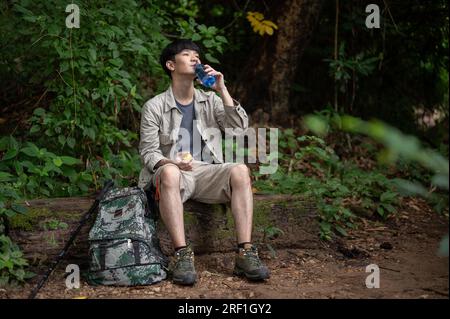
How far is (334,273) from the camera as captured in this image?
185 inches

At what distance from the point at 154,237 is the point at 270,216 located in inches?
41.9

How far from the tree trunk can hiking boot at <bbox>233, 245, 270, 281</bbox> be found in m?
3.42

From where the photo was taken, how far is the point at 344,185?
6.42 meters

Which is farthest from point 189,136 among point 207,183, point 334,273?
point 334,273

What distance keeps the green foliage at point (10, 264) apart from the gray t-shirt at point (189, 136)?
1.39 m

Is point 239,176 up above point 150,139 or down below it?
below

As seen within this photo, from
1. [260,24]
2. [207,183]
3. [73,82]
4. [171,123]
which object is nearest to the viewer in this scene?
[207,183]

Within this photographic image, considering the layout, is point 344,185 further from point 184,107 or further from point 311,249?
point 184,107

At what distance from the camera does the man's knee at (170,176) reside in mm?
4348

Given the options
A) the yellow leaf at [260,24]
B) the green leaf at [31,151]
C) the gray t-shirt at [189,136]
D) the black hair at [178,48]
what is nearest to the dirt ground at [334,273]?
the gray t-shirt at [189,136]

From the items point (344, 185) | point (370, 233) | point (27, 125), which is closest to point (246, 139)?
point (344, 185)

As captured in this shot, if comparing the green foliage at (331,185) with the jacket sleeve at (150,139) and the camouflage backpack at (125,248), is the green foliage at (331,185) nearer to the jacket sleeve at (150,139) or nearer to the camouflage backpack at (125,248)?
the jacket sleeve at (150,139)

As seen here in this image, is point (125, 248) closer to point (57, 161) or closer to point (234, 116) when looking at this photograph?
point (57, 161)

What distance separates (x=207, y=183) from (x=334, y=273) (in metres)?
1.17
